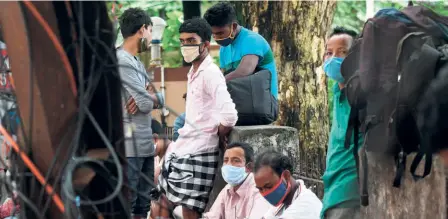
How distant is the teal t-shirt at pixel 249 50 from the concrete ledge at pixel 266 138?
36cm

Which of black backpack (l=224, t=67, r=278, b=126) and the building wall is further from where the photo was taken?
the building wall

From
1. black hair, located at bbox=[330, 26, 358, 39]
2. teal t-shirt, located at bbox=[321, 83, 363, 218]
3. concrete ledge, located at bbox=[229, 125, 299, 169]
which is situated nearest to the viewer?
teal t-shirt, located at bbox=[321, 83, 363, 218]

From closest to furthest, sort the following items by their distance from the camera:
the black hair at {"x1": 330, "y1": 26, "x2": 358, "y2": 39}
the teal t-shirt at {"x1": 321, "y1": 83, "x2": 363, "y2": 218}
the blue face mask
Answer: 1. the teal t-shirt at {"x1": 321, "y1": 83, "x2": 363, "y2": 218}
2. the blue face mask
3. the black hair at {"x1": 330, "y1": 26, "x2": 358, "y2": 39}

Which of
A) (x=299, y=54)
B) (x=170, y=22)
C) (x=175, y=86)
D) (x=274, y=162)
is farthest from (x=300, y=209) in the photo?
(x=170, y=22)

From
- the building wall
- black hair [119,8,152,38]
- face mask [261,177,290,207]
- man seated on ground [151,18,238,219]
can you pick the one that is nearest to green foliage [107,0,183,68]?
the building wall

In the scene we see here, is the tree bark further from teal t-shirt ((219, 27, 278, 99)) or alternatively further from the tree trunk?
teal t-shirt ((219, 27, 278, 99))

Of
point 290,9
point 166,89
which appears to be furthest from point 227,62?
point 166,89

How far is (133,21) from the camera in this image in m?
6.58

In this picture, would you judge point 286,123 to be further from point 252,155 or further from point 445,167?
point 445,167

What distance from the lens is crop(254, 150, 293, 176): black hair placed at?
5.91 m

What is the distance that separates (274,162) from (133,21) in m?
1.58

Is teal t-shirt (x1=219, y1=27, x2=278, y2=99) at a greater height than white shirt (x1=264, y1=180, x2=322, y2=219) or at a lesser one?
greater

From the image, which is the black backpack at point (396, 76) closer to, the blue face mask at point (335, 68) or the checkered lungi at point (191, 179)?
the blue face mask at point (335, 68)

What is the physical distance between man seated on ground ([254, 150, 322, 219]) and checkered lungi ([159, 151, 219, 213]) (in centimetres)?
62
